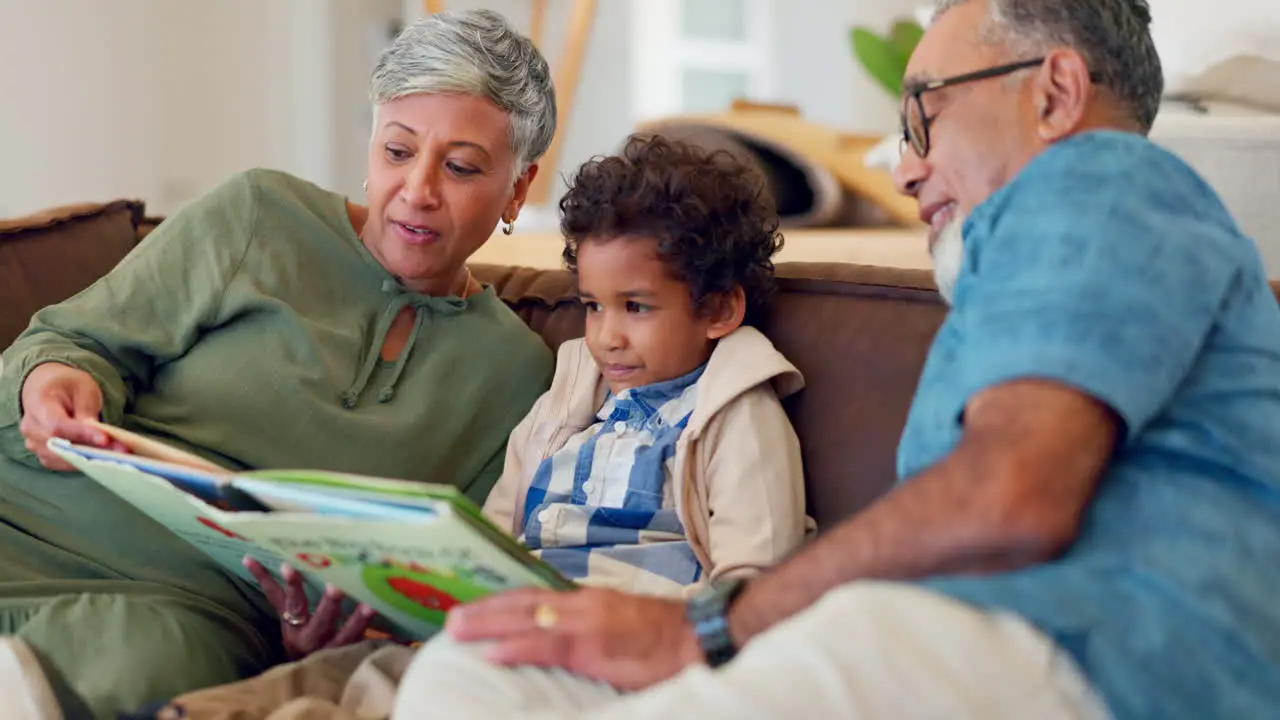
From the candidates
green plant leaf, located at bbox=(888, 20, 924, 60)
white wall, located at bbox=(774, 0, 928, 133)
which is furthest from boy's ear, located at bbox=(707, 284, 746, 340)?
white wall, located at bbox=(774, 0, 928, 133)

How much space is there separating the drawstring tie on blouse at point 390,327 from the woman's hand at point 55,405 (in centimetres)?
30

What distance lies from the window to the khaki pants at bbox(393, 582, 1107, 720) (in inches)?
158

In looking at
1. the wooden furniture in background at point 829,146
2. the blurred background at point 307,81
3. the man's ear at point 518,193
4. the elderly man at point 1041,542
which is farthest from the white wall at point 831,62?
the elderly man at point 1041,542

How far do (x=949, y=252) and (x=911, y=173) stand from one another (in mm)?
102

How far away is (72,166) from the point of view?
3.86 m

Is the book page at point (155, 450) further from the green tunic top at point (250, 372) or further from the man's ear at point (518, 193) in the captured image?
the man's ear at point (518, 193)

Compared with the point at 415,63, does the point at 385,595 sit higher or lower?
lower

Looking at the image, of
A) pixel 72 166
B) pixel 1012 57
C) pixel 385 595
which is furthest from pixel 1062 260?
pixel 72 166

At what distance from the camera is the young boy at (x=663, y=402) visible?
57.1 inches

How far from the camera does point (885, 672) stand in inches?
35.0

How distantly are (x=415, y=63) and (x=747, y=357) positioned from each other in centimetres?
54

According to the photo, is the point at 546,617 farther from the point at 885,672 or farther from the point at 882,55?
the point at 882,55

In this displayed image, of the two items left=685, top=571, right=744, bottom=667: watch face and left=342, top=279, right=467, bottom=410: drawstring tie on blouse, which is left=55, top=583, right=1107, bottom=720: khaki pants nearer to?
left=685, top=571, right=744, bottom=667: watch face

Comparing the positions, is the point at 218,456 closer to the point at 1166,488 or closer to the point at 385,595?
the point at 385,595
